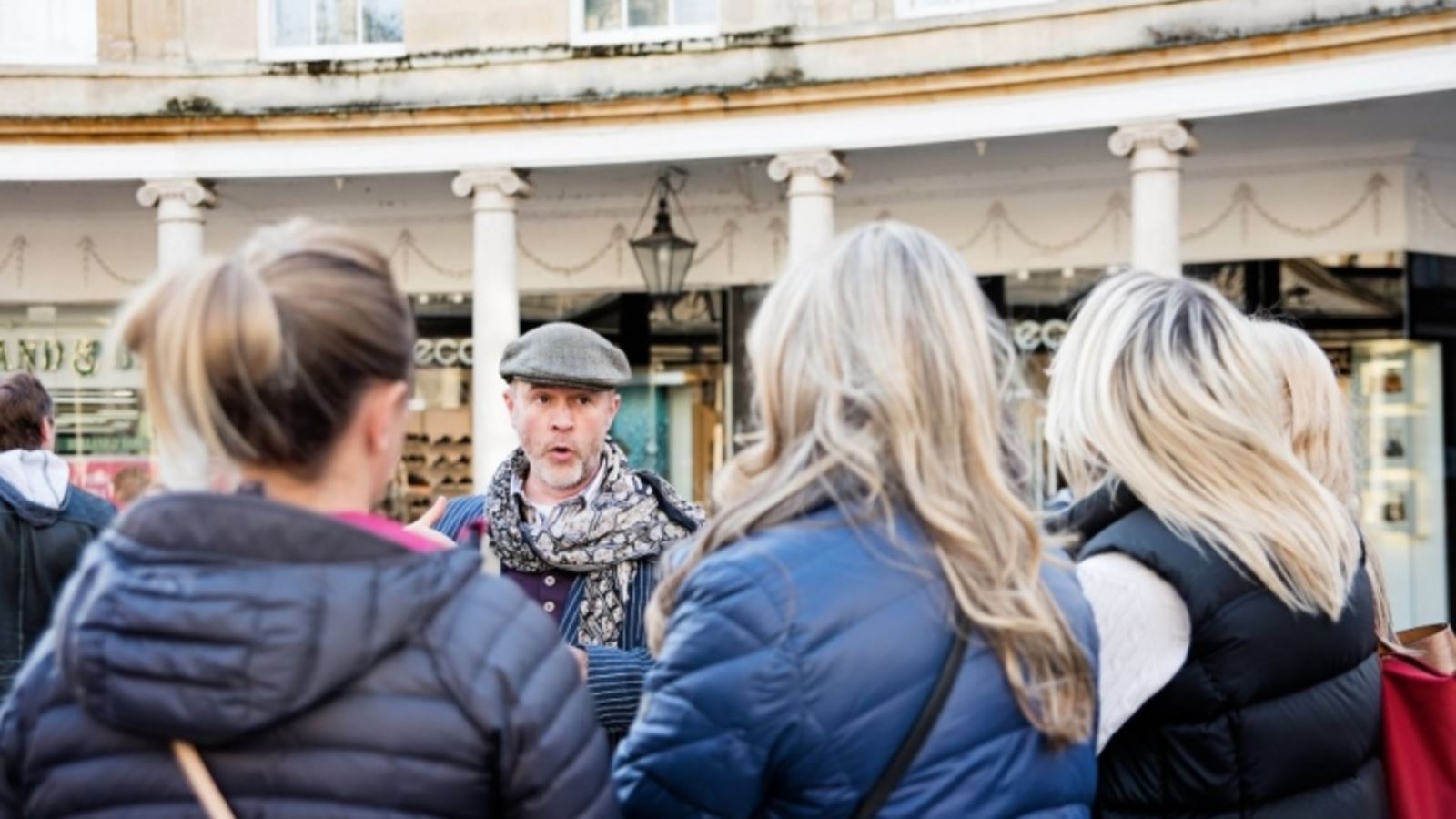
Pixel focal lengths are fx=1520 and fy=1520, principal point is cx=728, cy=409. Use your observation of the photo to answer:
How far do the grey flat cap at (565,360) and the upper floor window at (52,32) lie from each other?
39.5 feet

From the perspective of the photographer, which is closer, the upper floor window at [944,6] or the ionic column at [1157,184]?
the ionic column at [1157,184]

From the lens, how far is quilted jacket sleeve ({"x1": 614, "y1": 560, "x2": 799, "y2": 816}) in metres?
1.87

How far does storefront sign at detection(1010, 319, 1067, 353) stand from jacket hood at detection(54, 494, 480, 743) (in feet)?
41.3

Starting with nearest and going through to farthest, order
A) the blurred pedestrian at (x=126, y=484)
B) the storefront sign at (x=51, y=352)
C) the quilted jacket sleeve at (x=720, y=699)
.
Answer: the quilted jacket sleeve at (x=720, y=699) < the blurred pedestrian at (x=126, y=484) < the storefront sign at (x=51, y=352)

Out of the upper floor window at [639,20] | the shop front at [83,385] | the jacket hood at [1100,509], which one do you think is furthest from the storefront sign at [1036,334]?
the jacket hood at [1100,509]

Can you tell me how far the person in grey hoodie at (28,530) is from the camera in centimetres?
518

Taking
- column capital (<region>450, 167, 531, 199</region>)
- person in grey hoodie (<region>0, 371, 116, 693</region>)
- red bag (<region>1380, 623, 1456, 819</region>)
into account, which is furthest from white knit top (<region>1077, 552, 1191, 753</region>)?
column capital (<region>450, 167, 531, 199</region>)

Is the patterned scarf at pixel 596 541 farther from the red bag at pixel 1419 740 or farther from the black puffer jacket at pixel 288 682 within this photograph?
the black puffer jacket at pixel 288 682

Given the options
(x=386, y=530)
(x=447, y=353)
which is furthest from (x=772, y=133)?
(x=386, y=530)

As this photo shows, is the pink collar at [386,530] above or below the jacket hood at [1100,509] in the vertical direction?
above

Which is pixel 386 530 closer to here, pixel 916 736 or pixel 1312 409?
pixel 916 736

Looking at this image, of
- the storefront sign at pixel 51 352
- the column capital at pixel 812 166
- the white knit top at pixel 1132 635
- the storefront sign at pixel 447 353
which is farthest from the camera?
the storefront sign at pixel 51 352

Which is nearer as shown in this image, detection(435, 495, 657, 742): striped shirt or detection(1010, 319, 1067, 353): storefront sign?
detection(435, 495, 657, 742): striped shirt

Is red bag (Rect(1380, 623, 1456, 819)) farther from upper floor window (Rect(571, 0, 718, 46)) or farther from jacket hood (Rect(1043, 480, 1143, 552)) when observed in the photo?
upper floor window (Rect(571, 0, 718, 46))
